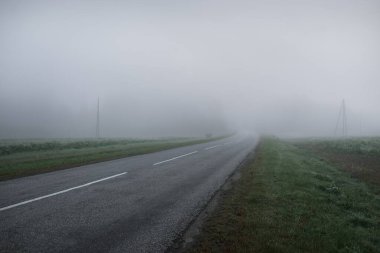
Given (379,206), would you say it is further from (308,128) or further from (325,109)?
(325,109)

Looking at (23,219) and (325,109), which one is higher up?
(325,109)

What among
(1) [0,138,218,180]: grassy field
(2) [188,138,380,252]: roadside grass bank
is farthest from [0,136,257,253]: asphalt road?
(1) [0,138,218,180]: grassy field

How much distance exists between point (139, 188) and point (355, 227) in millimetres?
6698

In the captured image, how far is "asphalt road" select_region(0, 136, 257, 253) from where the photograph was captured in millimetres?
5105

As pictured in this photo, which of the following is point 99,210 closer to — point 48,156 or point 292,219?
point 292,219

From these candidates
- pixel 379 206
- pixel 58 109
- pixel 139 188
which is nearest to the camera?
pixel 379 206

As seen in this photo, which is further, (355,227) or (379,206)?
(379,206)

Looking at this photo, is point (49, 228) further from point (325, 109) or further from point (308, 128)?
point (325, 109)

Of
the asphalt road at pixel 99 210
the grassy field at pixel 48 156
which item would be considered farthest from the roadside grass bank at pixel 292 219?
the grassy field at pixel 48 156

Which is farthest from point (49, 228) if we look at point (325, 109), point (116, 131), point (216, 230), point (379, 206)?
point (325, 109)

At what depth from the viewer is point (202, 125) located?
12406 cm

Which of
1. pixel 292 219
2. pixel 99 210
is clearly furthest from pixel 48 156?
pixel 292 219

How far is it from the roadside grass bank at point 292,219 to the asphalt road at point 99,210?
2.76 feet

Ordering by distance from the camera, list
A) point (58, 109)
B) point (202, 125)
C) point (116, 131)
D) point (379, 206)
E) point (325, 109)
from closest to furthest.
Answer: point (379, 206), point (116, 131), point (202, 125), point (58, 109), point (325, 109)
